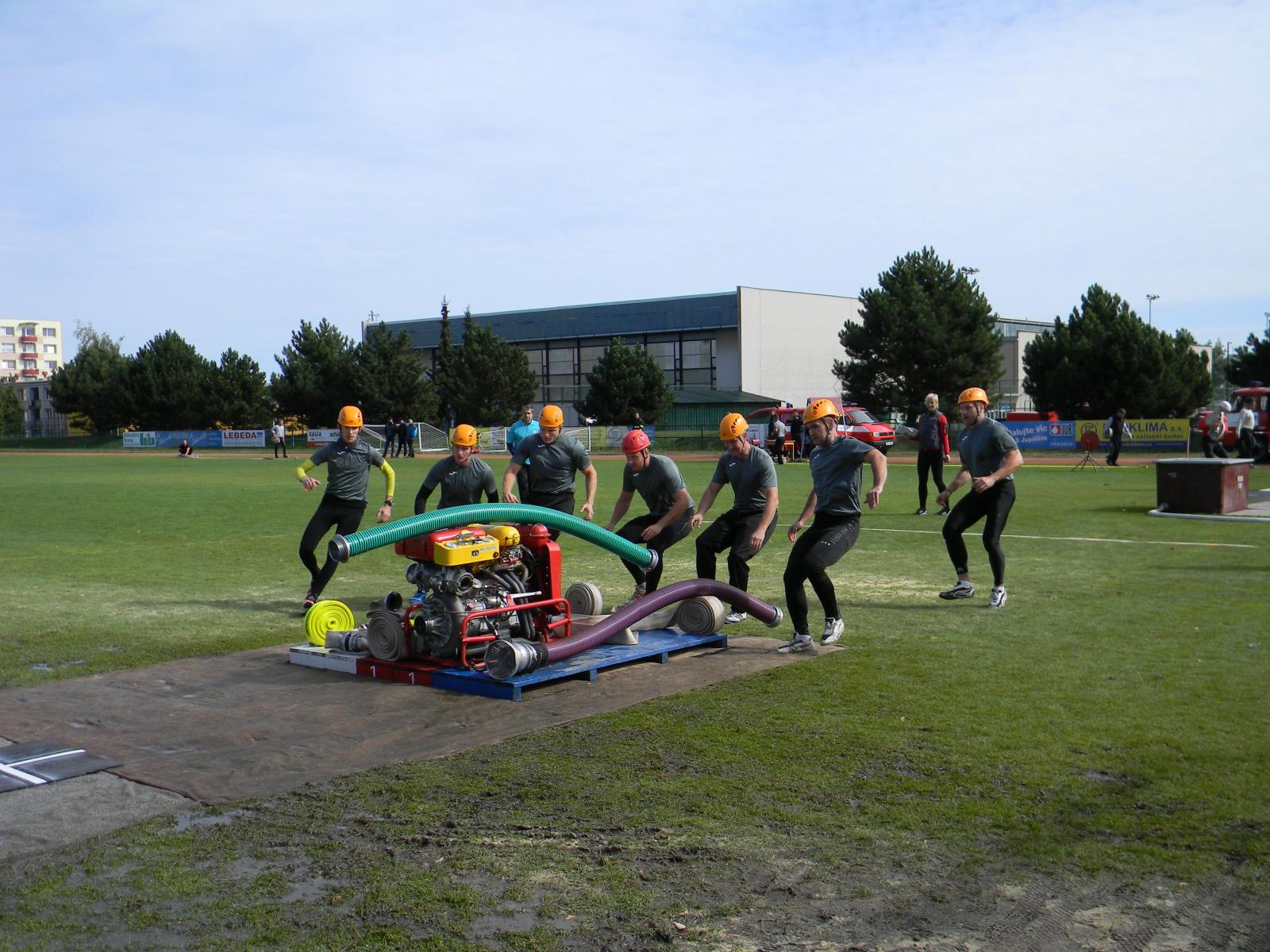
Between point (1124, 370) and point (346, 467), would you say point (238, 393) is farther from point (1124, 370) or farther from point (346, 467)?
point (346, 467)

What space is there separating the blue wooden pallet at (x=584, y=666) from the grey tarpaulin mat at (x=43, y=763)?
224 cm

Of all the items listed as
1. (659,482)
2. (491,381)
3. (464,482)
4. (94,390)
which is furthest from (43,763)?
(94,390)

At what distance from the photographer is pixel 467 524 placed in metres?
7.96

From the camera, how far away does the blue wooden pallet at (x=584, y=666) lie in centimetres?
757

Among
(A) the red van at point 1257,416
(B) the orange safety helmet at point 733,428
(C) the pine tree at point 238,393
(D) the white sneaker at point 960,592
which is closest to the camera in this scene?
(B) the orange safety helmet at point 733,428

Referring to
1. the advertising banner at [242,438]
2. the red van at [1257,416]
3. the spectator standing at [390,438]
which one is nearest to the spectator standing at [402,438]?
the spectator standing at [390,438]

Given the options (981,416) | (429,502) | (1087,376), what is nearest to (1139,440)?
(1087,376)

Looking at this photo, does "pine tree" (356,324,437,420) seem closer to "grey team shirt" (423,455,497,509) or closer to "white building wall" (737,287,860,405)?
"white building wall" (737,287,860,405)

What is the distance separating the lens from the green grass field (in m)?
4.29

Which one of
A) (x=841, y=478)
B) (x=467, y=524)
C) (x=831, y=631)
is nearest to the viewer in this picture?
(x=467, y=524)

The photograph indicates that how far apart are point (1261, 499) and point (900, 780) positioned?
1910 cm

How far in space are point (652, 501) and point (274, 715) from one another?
13.9 ft

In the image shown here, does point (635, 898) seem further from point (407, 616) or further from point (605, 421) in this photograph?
point (605, 421)

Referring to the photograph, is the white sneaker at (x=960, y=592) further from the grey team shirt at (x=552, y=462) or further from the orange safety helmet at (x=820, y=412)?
the grey team shirt at (x=552, y=462)
